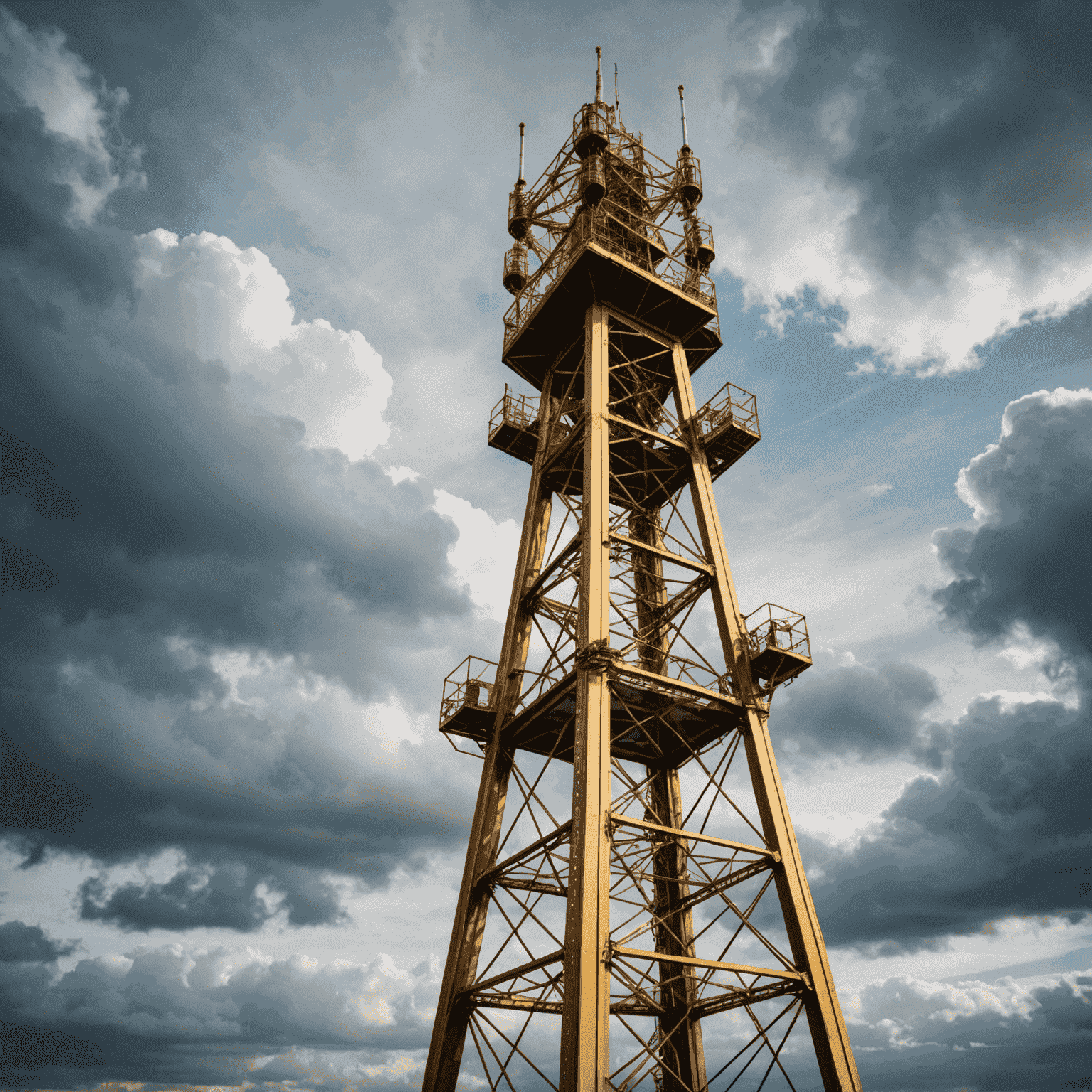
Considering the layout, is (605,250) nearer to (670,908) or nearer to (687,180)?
(687,180)

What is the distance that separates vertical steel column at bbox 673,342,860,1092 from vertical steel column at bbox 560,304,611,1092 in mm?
3515

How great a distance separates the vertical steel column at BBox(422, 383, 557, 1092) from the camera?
19500 millimetres

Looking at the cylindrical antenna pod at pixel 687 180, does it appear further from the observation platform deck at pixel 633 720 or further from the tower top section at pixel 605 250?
the observation platform deck at pixel 633 720

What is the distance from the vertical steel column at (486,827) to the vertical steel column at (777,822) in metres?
5.03

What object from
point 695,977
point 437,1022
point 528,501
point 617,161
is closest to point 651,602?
point 528,501

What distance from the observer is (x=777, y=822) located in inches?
777

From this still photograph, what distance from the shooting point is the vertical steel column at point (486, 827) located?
19.5 m

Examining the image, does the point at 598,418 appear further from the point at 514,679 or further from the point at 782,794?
the point at 782,794

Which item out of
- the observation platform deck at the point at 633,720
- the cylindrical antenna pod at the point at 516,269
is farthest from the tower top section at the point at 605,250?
the observation platform deck at the point at 633,720

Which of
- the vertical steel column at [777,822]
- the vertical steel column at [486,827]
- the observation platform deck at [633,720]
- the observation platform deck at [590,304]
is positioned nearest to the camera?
the vertical steel column at [777,822]

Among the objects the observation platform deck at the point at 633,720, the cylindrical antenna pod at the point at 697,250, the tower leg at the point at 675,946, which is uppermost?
the cylindrical antenna pod at the point at 697,250

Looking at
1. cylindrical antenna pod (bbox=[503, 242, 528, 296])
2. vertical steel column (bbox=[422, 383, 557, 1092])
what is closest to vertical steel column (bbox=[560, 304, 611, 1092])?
vertical steel column (bbox=[422, 383, 557, 1092])

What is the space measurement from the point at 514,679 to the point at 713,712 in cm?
548

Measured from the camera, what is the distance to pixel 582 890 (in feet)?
54.3
